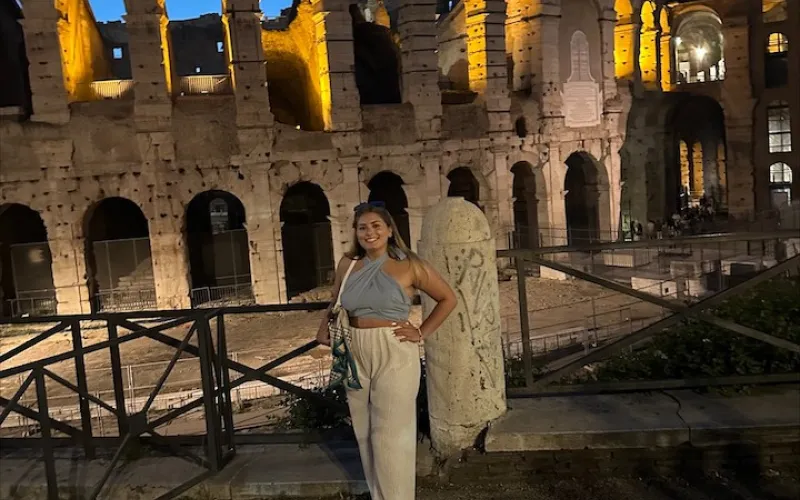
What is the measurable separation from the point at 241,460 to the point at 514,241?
16869 millimetres

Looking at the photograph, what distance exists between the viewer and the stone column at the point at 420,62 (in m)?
19.2

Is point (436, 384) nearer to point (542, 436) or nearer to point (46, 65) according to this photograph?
point (542, 436)

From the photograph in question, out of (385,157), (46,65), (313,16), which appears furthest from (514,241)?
(46,65)

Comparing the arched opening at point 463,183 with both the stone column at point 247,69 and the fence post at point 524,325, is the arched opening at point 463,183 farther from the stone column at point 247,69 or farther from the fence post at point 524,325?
the fence post at point 524,325

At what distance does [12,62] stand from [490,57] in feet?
44.4

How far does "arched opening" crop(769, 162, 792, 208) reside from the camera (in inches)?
1149

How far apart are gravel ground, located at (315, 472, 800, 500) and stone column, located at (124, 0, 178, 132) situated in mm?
14589

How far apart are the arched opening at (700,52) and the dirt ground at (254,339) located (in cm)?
1959

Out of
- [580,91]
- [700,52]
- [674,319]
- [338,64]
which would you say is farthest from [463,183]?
[674,319]

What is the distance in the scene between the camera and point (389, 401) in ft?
12.4

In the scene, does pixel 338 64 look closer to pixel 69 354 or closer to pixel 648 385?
pixel 648 385

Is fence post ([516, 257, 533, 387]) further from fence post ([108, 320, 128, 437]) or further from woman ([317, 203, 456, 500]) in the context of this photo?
fence post ([108, 320, 128, 437])

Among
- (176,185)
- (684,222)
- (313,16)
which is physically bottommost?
(684,222)

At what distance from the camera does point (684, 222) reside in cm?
2716
